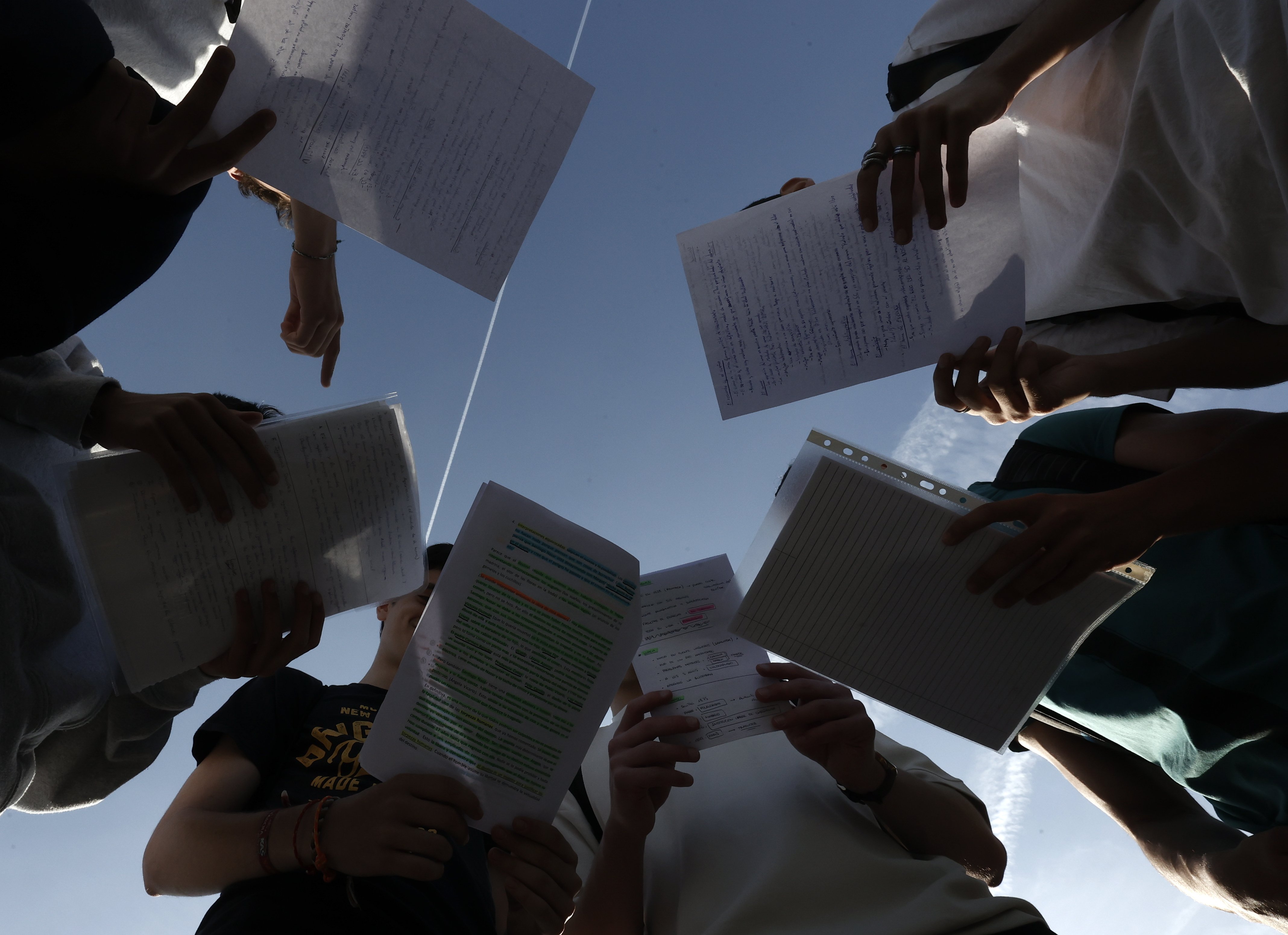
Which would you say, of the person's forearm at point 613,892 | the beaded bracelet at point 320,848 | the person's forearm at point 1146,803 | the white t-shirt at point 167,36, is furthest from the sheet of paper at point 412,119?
the person's forearm at point 1146,803

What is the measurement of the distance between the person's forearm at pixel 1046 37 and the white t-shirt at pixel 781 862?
1.12m

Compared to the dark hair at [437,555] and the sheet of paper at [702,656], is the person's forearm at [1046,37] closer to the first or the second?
the sheet of paper at [702,656]

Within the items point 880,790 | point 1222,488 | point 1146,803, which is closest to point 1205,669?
point 1222,488

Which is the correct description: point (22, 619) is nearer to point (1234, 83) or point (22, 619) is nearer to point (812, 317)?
point (812, 317)

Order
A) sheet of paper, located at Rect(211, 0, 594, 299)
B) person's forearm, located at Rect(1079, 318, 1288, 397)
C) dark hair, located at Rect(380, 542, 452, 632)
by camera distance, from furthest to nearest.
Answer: dark hair, located at Rect(380, 542, 452, 632) < person's forearm, located at Rect(1079, 318, 1288, 397) < sheet of paper, located at Rect(211, 0, 594, 299)

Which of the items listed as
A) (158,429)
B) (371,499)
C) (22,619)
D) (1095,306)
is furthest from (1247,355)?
(22,619)

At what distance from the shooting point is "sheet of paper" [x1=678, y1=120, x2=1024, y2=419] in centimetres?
93

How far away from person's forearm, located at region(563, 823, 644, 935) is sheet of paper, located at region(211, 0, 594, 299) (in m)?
0.87

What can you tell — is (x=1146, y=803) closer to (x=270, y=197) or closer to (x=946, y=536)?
(x=946, y=536)

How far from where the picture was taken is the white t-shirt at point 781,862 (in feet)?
3.31

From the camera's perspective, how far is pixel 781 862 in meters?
1.08

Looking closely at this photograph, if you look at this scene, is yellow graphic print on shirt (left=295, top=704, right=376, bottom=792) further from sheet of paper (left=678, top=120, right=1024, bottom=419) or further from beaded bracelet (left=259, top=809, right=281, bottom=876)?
sheet of paper (left=678, top=120, right=1024, bottom=419)

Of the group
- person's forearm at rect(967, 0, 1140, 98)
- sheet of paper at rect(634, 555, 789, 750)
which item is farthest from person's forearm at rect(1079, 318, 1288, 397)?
sheet of paper at rect(634, 555, 789, 750)

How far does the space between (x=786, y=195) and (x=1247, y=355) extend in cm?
66
